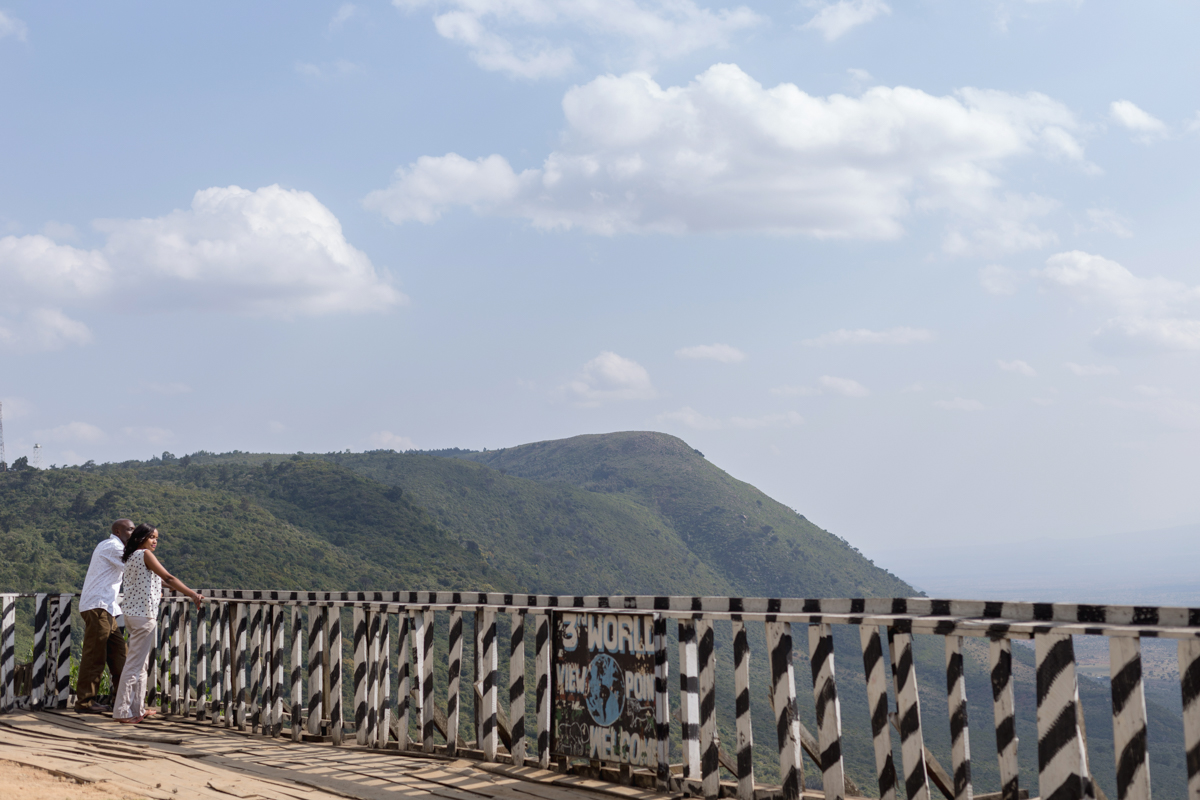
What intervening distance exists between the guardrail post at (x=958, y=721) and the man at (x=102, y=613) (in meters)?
8.29

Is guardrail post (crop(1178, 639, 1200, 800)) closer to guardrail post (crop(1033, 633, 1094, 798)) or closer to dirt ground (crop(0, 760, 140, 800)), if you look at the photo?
guardrail post (crop(1033, 633, 1094, 798))

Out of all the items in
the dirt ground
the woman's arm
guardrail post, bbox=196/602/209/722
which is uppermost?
the woman's arm

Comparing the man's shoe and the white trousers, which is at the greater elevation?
the white trousers

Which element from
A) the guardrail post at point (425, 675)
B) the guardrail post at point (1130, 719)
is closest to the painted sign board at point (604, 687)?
the guardrail post at point (425, 675)

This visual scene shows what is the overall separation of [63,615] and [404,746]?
19.3ft

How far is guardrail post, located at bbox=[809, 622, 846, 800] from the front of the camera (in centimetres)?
582

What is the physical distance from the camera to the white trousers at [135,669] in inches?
Answer: 389

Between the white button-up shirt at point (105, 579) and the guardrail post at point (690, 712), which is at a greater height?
the white button-up shirt at point (105, 579)

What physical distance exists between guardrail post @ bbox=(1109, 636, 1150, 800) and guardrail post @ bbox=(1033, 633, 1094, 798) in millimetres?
191

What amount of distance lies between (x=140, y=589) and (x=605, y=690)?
5470 mm

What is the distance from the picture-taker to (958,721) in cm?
559

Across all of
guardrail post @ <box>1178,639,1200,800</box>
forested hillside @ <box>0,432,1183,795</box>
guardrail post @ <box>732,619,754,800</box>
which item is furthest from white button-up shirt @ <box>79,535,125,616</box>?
forested hillside @ <box>0,432,1183,795</box>

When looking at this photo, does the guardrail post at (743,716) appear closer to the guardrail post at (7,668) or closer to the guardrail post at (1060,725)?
the guardrail post at (1060,725)

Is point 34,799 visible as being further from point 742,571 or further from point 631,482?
point 631,482
